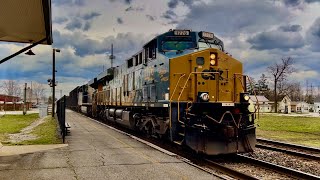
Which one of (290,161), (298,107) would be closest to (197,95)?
(290,161)

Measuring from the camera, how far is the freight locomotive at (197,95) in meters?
9.94

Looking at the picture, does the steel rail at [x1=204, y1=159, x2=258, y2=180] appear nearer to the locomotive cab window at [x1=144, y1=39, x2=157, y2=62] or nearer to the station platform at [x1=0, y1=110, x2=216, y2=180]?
the station platform at [x1=0, y1=110, x2=216, y2=180]

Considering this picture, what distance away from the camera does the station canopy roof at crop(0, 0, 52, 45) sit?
7.88 meters

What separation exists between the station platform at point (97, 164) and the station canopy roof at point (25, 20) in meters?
3.69

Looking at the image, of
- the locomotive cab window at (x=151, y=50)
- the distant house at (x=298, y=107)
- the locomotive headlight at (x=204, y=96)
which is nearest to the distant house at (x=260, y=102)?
the locomotive headlight at (x=204, y=96)

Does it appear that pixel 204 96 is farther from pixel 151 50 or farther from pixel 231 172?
pixel 151 50

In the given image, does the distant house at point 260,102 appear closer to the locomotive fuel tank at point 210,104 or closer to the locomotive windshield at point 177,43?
the locomotive fuel tank at point 210,104

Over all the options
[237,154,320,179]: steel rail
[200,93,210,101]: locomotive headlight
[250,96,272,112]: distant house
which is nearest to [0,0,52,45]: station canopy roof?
[200,93,210,101]: locomotive headlight

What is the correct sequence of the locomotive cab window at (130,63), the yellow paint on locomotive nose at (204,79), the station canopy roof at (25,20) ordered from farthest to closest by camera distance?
the locomotive cab window at (130,63)
the yellow paint on locomotive nose at (204,79)
the station canopy roof at (25,20)

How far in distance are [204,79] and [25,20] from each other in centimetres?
535

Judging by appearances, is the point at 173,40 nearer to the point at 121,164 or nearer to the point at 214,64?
the point at 214,64

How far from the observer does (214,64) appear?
11.0 m

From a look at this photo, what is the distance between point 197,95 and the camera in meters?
10.5

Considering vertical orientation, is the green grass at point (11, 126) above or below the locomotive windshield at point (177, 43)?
below
